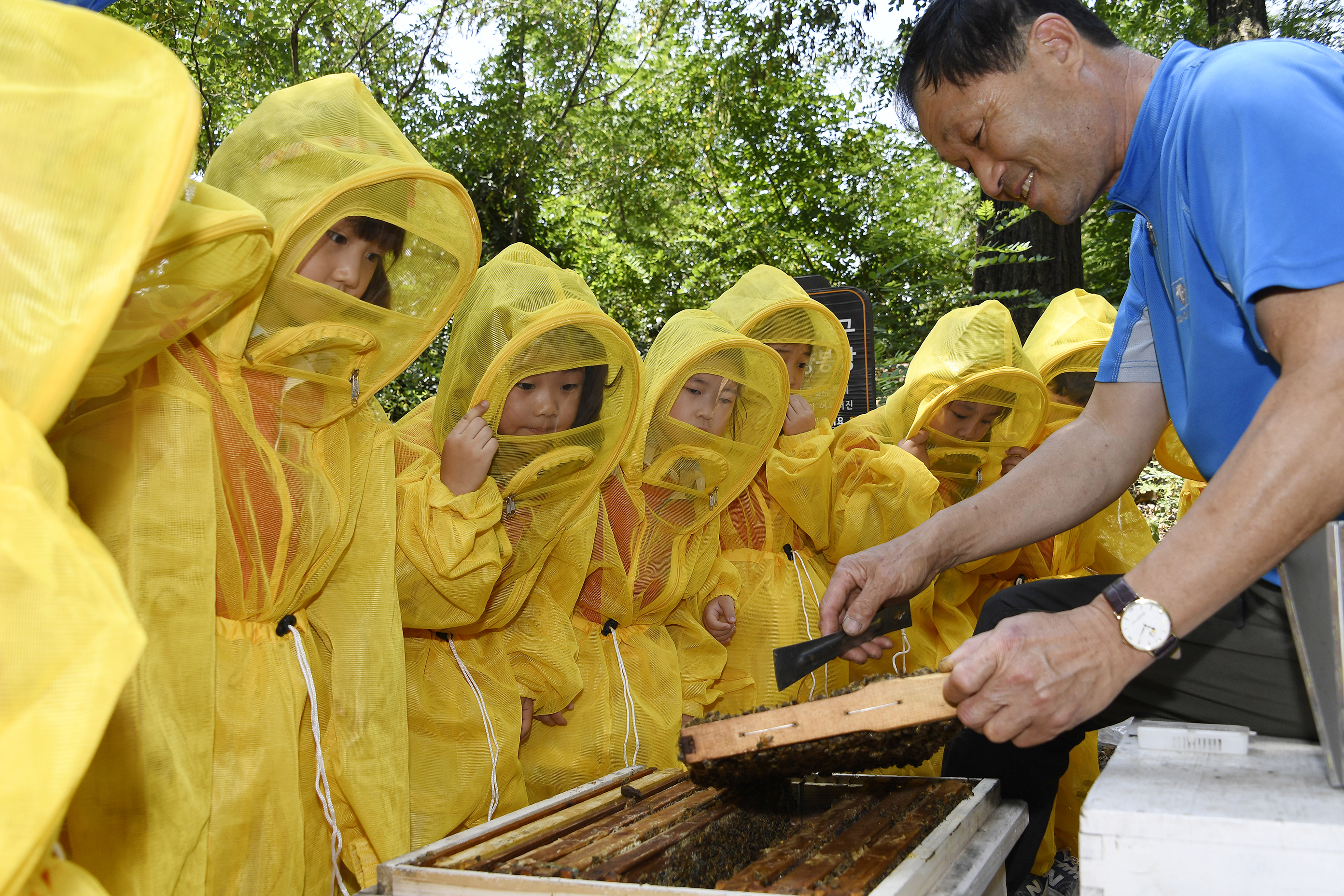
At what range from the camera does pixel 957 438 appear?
429cm

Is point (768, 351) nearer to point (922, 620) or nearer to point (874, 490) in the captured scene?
point (874, 490)

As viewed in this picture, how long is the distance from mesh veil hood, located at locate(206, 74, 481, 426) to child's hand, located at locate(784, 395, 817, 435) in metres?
1.87

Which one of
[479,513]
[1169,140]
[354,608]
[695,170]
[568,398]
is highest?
[695,170]

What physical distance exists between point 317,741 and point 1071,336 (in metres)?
3.79

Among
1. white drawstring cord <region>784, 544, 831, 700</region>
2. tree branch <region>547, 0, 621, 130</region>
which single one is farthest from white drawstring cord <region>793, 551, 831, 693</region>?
tree branch <region>547, 0, 621, 130</region>

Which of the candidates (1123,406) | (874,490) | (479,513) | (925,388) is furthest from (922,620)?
(479,513)

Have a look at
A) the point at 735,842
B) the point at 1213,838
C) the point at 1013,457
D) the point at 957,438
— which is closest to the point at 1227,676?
the point at 1213,838

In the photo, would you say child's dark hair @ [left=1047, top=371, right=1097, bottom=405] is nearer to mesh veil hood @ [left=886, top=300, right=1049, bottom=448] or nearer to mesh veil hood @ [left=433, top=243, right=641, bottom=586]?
mesh veil hood @ [left=886, top=300, right=1049, bottom=448]

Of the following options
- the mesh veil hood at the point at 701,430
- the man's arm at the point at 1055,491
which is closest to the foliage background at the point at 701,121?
the mesh veil hood at the point at 701,430

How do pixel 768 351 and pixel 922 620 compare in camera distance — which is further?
pixel 922 620

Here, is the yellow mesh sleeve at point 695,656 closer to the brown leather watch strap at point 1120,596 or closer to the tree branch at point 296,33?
the brown leather watch strap at point 1120,596

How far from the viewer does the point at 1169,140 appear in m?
1.85

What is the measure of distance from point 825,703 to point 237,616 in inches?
54.1

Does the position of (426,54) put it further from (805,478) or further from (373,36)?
(805,478)
